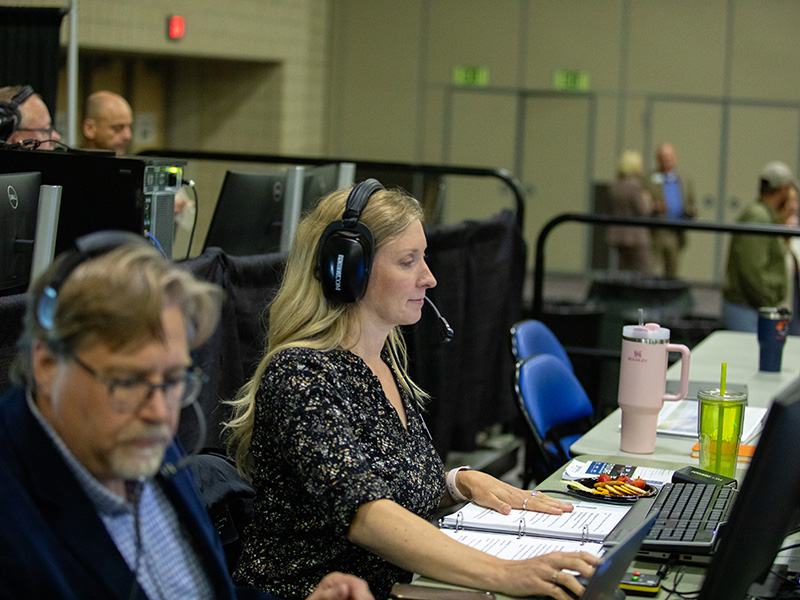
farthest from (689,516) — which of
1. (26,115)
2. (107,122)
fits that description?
(107,122)

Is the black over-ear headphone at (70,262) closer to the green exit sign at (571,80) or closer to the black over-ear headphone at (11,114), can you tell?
the black over-ear headphone at (11,114)

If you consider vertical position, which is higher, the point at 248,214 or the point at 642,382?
the point at 248,214

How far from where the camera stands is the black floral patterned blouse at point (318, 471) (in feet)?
5.00

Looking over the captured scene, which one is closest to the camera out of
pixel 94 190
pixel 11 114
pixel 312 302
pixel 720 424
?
pixel 312 302

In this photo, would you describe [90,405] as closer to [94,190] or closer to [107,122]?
[94,190]

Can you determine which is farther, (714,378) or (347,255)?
(714,378)

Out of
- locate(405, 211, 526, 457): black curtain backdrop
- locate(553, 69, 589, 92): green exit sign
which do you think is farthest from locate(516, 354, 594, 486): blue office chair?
locate(553, 69, 589, 92): green exit sign

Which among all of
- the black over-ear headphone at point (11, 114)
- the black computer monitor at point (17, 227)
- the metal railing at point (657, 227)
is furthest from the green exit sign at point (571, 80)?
the black computer monitor at point (17, 227)

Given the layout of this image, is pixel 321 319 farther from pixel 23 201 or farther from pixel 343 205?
pixel 23 201

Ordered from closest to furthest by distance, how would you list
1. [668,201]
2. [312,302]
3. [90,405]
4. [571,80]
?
[90,405]
[312,302]
[668,201]
[571,80]

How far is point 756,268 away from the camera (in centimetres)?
487

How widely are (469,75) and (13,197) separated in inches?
320

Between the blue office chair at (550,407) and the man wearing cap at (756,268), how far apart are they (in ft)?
7.79

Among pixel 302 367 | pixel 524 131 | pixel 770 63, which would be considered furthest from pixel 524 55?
pixel 302 367
